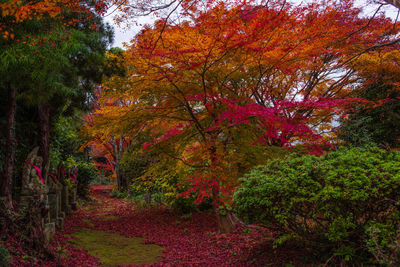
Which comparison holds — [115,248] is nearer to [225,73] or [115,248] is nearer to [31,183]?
[31,183]

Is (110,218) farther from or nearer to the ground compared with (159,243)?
farther from the ground

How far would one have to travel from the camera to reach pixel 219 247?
657 centimetres

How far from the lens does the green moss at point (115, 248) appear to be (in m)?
5.68

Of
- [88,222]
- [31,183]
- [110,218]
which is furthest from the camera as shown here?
[110,218]

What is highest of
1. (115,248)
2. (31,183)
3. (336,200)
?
(31,183)

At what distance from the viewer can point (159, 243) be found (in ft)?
23.5

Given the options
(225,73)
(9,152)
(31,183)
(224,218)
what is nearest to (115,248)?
(31,183)

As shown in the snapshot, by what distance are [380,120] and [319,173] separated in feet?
22.1

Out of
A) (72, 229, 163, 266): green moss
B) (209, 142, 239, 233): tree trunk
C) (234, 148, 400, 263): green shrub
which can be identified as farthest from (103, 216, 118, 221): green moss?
(234, 148, 400, 263): green shrub

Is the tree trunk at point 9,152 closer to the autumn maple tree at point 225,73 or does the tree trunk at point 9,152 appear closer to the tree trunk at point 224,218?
the autumn maple tree at point 225,73

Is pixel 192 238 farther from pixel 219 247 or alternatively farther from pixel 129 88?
pixel 129 88

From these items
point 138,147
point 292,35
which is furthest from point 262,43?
point 138,147

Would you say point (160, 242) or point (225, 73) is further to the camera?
point (160, 242)

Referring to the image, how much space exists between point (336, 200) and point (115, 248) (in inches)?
192
